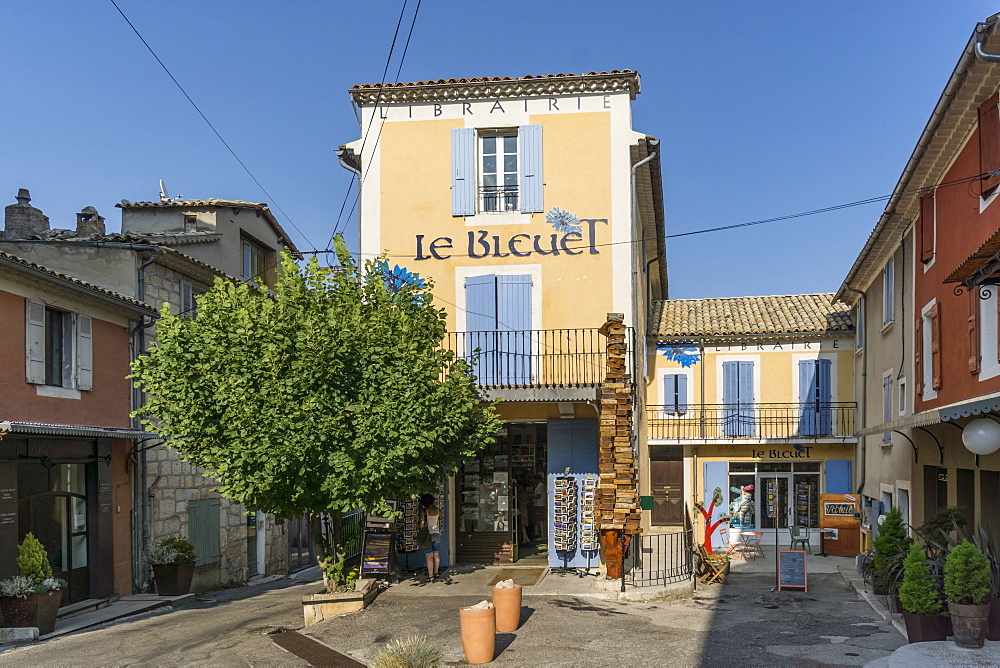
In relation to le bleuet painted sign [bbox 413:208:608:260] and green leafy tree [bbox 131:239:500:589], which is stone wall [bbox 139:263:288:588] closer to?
green leafy tree [bbox 131:239:500:589]

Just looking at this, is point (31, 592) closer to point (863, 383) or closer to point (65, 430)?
point (65, 430)

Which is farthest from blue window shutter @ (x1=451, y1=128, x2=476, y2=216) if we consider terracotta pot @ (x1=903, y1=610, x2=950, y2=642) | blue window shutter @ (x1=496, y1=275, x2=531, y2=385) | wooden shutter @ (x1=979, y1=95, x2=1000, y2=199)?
terracotta pot @ (x1=903, y1=610, x2=950, y2=642)

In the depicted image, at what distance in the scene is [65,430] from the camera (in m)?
13.4

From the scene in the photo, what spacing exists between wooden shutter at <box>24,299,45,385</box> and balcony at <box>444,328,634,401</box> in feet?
21.8

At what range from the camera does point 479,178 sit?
16.3 metres

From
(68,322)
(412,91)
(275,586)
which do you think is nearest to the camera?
(68,322)

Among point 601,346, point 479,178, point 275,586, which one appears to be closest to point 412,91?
point 479,178

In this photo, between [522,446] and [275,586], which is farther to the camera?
[275,586]

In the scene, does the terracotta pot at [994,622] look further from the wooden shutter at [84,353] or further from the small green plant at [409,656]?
the wooden shutter at [84,353]

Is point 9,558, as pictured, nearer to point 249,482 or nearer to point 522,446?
point 249,482

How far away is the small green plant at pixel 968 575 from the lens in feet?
29.5

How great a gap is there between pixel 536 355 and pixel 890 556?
256 inches

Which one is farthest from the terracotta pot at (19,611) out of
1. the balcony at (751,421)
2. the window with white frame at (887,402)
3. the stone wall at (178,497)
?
the balcony at (751,421)

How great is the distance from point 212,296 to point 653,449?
15494 mm
